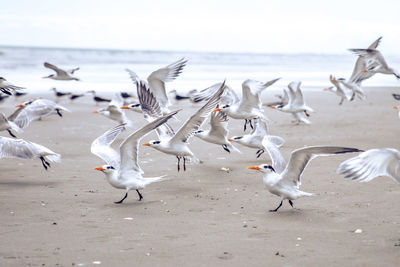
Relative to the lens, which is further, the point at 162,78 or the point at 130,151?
the point at 162,78

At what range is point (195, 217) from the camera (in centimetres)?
585

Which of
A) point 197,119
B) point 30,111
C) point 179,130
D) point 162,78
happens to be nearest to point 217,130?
point 179,130

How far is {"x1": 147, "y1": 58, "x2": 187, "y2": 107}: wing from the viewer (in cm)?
1052

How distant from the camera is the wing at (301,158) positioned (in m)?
5.51

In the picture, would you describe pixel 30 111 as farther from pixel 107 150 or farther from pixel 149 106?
pixel 107 150

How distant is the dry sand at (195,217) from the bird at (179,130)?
1.36 ft

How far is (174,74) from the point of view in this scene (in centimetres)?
1058

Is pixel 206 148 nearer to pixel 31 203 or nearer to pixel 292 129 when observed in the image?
pixel 292 129

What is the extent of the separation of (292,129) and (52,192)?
20.2 ft

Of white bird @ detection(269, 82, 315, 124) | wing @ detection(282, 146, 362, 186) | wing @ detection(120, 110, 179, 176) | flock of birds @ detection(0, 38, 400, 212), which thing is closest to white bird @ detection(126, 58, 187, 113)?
flock of birds @ detection(0, 38, 400, 212)

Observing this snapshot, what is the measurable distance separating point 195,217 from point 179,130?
5.47 ft

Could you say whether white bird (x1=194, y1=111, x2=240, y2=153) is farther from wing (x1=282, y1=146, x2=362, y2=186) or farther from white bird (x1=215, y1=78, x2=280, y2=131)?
wing (x1=282, y1=146, x2=362, y2=186)

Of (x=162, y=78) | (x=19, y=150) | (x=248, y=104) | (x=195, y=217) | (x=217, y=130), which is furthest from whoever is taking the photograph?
(x=162, y=78)

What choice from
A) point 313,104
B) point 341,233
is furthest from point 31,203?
point 313,104
